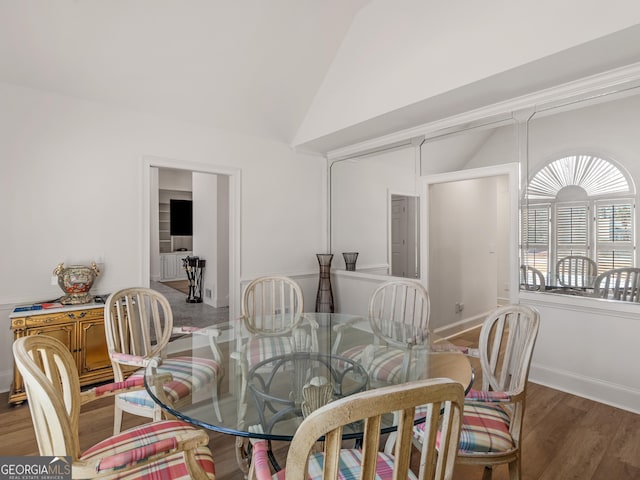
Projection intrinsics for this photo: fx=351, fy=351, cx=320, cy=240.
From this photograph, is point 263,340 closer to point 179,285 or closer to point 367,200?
point 367,200

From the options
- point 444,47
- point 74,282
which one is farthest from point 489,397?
point 74,282

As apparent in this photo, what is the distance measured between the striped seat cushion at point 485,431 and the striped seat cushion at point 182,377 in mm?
1175

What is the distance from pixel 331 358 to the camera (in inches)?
76.9

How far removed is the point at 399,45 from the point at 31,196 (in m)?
3.42

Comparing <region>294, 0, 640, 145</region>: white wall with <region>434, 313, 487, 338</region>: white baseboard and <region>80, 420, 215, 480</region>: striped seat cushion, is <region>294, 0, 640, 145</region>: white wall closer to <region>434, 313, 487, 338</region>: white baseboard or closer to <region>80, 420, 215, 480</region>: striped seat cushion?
→ <region>434, 313, 487, 338</region>: white baseboard

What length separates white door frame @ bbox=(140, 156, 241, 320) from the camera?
3.50 meters

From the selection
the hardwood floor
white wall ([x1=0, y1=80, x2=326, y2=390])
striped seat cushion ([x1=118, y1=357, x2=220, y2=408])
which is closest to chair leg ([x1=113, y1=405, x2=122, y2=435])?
striped seat cushion ([x1=118, y1=357, x2=220, y2=408])

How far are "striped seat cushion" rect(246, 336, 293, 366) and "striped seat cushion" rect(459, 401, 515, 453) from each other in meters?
0.99

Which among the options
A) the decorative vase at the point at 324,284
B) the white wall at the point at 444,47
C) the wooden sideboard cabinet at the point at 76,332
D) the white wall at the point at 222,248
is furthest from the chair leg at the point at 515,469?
the white wall at the point at 222,248

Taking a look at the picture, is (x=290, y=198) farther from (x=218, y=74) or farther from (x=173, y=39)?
(x=173, y=39)

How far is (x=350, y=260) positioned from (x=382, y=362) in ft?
9.30

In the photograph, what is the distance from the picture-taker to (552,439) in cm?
226

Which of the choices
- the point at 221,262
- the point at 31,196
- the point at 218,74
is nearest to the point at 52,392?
the point at 31,196

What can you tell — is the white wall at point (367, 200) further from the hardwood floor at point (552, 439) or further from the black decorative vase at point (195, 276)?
the black decorative vase at point (195, 276)
